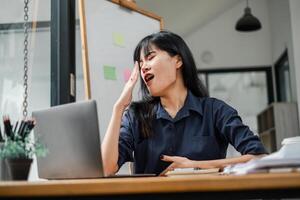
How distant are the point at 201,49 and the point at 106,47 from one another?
4.46 metres

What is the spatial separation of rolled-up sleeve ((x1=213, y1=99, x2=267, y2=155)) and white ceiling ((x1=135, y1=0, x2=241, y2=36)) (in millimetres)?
2962

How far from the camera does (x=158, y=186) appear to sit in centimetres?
68

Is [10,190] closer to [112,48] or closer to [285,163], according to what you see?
[285,163]

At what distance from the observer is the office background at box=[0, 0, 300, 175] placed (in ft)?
6.79

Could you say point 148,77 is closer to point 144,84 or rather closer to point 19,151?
point 144,84

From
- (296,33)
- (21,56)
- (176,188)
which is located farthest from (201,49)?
(176,188)

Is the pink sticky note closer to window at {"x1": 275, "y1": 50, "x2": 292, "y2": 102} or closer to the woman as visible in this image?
the woman

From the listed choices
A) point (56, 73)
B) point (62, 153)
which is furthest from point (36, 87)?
point (62, 153)

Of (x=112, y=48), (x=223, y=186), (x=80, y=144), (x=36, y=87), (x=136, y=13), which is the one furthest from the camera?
(x=136, y=13)

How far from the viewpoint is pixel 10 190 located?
0.69 m

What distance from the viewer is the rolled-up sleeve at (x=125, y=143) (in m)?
1.67

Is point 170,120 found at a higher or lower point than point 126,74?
lower

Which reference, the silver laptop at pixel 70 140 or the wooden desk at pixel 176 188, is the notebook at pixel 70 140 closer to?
the silver laptop at pixel 70 140

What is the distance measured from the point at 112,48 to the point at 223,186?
172 cm
